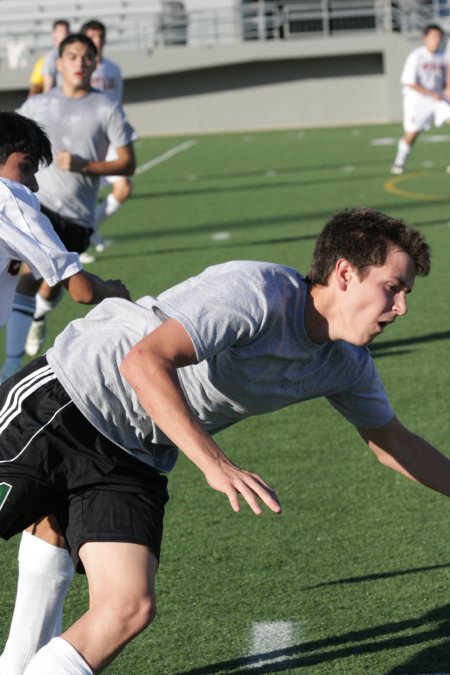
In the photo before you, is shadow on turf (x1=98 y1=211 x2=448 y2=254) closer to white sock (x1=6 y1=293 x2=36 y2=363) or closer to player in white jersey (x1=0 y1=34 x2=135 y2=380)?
→ player in white jersey (x1=0 y1=34 x2=135 y2=380)

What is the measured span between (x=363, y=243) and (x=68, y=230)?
526cm

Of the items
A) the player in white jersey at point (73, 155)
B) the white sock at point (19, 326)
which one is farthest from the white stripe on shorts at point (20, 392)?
the player in white jersey at point (73, 155)

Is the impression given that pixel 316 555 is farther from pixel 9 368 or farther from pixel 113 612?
pixel 9 368

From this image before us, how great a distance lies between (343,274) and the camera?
9.84 ft

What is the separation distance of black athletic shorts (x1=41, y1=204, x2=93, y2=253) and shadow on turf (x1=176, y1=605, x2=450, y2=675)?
4635 mm

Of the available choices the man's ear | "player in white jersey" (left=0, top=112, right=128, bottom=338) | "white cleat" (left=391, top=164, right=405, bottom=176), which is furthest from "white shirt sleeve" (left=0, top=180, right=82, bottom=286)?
"white cleat" (left=391, top=164, right=405, bottom=176)

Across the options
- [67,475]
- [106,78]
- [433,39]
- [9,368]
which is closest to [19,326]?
[9,368]

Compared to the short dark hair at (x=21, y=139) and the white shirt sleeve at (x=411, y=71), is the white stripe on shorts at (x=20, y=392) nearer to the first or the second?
the short dark hair at (x=21, y=139)

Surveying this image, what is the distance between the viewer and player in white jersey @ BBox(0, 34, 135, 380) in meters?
7.90

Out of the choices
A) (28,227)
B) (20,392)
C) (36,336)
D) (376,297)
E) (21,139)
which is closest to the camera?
(376,297)

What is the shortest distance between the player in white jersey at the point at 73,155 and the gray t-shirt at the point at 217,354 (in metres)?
4.43

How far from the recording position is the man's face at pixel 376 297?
9.67ft

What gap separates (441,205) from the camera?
14766 millimetres

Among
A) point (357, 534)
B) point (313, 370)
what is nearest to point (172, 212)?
point (357, 534)
